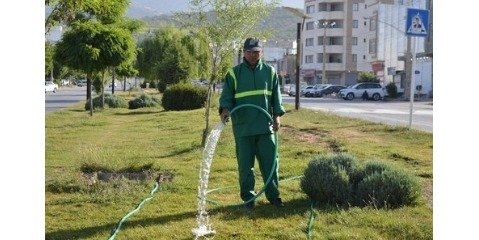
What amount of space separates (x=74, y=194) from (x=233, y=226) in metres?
1.84

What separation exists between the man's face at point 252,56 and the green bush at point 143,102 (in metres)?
16.4

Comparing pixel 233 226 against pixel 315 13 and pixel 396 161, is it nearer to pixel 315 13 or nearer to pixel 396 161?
pixel 396 161

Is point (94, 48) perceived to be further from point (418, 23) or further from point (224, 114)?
point (224, 114)

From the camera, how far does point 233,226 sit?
456 centimetres

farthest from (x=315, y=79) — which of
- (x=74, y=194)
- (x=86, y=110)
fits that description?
(x=74, y=194)

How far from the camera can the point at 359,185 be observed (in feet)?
16.6

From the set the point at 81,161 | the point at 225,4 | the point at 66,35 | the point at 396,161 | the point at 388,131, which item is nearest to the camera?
the point at 81,161

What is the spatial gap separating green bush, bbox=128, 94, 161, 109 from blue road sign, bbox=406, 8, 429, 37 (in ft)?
48.9

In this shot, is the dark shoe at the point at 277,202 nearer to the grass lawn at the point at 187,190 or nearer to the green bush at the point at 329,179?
the grass lawn at the point at 187,190

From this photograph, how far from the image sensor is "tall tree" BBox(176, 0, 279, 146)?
9.00 metres

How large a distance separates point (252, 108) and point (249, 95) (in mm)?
107

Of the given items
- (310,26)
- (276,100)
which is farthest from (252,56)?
(310,26)

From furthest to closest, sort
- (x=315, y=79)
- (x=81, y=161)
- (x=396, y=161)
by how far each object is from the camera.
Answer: (x=315, y=79)
(x=396, y=161)
(x=81, y=161)

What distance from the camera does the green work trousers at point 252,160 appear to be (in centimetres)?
506
